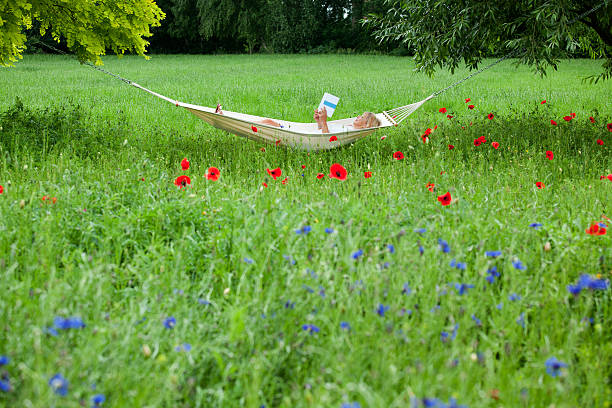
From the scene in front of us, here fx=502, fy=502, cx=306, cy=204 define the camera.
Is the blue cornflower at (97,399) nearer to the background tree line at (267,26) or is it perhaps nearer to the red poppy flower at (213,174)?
the red poppy flower at (213,174)

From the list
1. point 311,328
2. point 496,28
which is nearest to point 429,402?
point 311,328

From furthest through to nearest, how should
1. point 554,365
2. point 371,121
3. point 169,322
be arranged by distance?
point 371,121
point 169,322
point 554,365

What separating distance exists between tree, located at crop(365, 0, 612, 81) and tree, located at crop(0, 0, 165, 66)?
2.71 meters

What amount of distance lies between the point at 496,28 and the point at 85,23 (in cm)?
448

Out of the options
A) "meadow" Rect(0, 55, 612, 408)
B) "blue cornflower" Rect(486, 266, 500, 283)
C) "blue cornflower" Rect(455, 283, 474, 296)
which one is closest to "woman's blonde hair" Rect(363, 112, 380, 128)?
"meadow" Rect(0, 55, 612, 408)

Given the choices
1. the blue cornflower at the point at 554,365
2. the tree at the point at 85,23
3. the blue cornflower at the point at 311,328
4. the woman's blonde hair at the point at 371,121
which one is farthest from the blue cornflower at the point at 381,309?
the tree at the point at 85,23

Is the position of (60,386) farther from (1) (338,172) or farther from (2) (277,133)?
(2) (277,133)

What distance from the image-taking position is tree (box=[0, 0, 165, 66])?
5.27 meters

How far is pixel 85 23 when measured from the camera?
561cm

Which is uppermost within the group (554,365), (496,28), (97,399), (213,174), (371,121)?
(496,28)

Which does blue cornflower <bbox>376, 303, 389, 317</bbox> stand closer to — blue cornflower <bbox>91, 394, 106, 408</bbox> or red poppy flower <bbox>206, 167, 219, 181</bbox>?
blue cornflower <bbox>91, 394, 106, 408</bbox>

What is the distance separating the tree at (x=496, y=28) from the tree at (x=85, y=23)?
8.87ft

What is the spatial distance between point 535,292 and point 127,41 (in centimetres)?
545

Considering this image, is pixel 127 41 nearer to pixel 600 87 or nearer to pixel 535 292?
pixel 535 292
